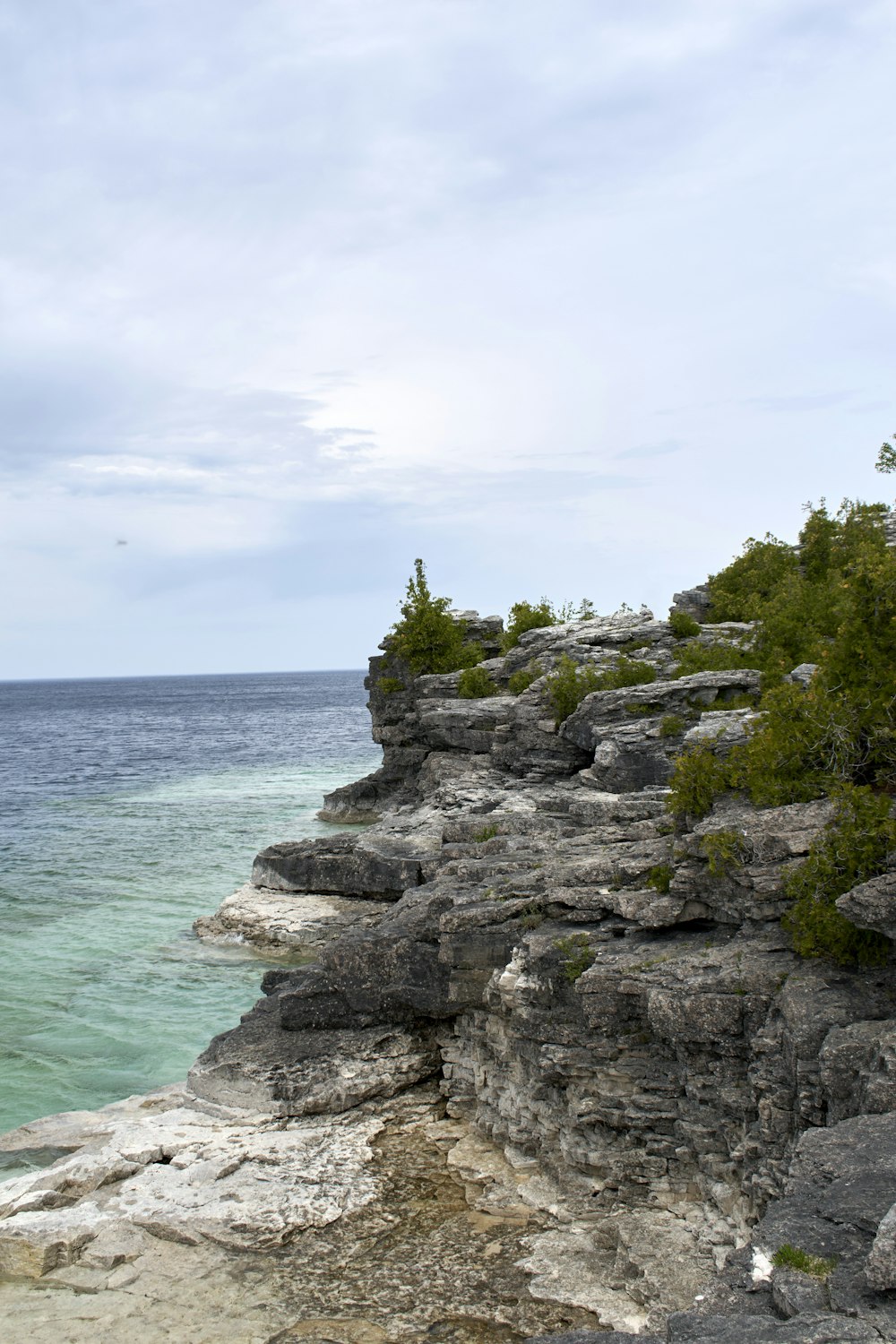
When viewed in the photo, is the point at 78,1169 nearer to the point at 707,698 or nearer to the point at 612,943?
the point at 612,943

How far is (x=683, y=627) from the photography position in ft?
128

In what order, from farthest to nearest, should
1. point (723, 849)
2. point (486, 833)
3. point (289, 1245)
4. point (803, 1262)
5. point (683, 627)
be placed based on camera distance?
point (683, 627) < point (486, 833) < point (723, 849) < point (289, 1245) < point (803, 1262)

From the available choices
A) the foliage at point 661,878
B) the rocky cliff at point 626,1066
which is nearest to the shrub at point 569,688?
the rocky cliff at point 626,1066

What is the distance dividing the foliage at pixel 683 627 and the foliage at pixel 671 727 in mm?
12021

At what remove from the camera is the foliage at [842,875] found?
527 inches

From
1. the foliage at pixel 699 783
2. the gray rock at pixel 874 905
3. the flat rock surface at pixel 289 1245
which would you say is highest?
the foliage at pixel 699 783

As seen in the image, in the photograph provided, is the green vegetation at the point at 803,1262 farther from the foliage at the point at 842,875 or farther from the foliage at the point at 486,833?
the foliage at the point at 486,833

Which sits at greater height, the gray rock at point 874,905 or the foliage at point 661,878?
the gray rock at point 874,905

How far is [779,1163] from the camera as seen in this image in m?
12.2

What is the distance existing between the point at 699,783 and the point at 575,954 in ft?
13.2

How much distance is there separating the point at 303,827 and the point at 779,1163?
1567 inches

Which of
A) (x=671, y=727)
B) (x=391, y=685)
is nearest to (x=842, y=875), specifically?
(x=671, y=727)

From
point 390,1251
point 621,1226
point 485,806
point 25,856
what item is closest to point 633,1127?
point 621,1226

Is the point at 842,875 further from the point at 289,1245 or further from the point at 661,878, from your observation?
the point at 289,1245
